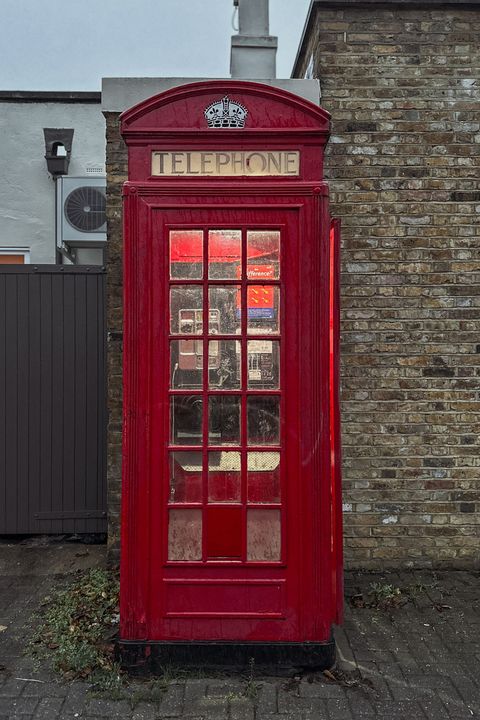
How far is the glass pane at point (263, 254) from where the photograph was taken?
2883 mm

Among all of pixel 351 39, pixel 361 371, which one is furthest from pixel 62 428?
pixel 351 39

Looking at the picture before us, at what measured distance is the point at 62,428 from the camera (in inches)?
190

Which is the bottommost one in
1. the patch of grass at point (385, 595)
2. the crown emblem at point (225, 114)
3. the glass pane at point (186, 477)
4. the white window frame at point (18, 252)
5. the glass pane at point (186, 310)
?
the patch of grass at point (385, 595)

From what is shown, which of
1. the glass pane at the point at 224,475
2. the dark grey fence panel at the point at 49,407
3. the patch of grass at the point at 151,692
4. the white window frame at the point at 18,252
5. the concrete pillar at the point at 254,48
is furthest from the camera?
the white window frame at the point at 18,252

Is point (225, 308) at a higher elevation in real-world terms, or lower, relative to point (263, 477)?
higher

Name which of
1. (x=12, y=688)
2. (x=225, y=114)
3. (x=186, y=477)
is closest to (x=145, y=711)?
(x=12, y=688)

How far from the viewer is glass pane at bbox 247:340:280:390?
2930 mm

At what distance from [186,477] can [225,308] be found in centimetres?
92

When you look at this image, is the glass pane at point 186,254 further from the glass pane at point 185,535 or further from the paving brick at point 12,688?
the paving brick at point 12,688

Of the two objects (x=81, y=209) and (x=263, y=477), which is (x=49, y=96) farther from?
(x=263, y=477)

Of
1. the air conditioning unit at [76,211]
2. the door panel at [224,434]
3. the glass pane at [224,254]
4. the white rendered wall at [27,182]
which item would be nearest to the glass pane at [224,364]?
the door panel at [224,434]

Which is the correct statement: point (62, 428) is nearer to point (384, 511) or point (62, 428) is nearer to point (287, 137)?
point (384, 511)

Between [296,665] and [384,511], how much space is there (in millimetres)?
1583

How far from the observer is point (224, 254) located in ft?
9.54
